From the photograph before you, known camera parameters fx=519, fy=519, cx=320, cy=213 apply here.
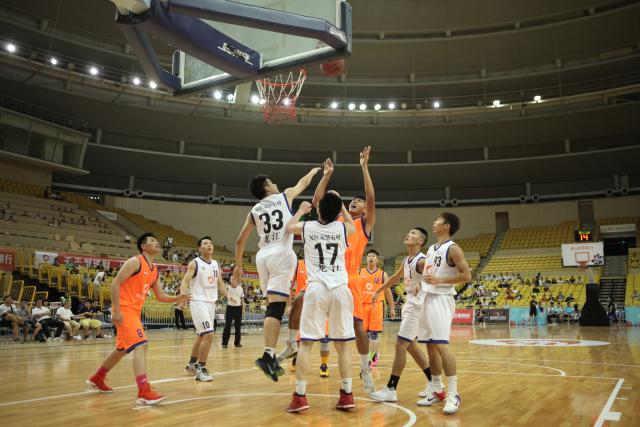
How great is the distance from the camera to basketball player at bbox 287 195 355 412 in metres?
5.07

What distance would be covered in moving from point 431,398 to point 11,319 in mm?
12880

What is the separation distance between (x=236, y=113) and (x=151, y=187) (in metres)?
8.48

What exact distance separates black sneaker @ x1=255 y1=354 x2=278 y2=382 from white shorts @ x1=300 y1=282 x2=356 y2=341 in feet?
1.49

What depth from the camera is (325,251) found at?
17.3 ft

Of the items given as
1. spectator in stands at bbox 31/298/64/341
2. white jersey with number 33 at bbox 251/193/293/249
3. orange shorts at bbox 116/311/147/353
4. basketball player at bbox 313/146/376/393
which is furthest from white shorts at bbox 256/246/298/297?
spectator in stands at bbox 31/298/64/341

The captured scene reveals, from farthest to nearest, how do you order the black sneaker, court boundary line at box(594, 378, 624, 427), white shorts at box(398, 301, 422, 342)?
white shorts at box(398, 301, 422, 342), the black sneaker, court boundary line at box(594, 378, 624, 427)

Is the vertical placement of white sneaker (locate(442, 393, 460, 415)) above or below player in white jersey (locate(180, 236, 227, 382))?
below

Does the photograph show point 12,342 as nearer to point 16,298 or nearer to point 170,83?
point 16,298

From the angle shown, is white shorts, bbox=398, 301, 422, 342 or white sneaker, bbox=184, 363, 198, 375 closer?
white shorts, bbox=398, 301, 422, 342

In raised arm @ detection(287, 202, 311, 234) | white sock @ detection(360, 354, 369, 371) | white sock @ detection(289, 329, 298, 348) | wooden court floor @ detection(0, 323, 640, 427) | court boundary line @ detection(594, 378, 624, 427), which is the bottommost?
wooden court floor @ detection(0, 323, 640, 427)

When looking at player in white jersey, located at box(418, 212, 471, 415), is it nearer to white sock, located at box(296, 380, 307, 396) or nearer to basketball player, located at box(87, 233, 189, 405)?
white sock, located at box(296, 380, 307, 396)

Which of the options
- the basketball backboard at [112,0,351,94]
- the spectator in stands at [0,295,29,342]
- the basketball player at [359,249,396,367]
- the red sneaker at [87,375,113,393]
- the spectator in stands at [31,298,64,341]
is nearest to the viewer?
the basketball backboard at [112,0,351,94]

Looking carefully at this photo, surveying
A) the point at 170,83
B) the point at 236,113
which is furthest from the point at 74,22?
the point at 170,83

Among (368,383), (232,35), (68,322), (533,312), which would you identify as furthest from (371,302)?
(533,312)
